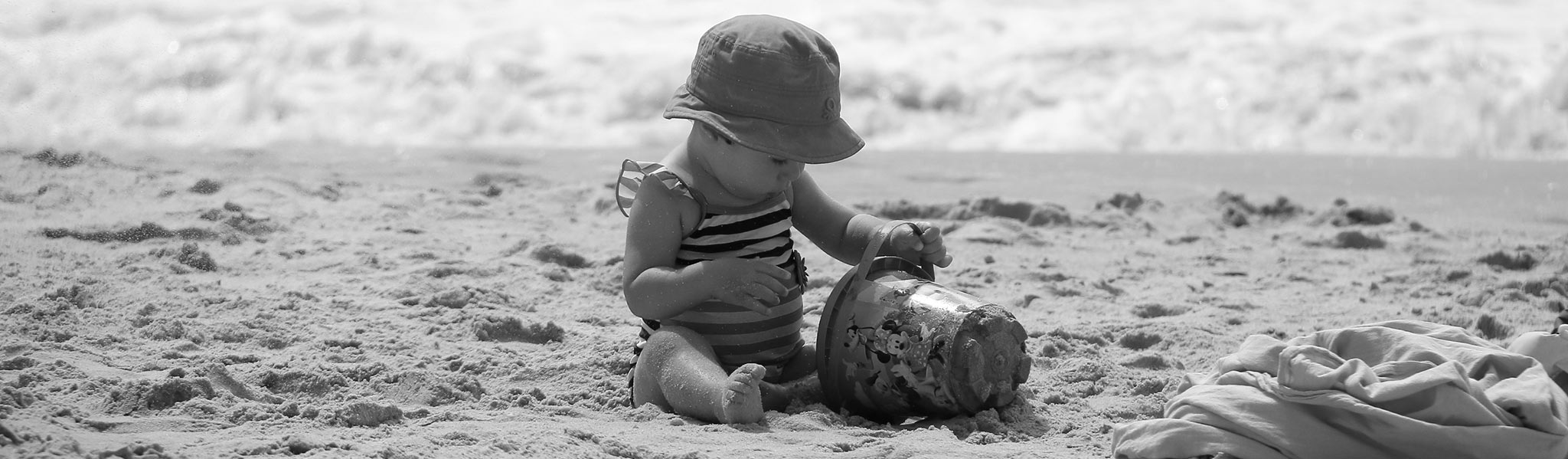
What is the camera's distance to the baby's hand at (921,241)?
2.46m

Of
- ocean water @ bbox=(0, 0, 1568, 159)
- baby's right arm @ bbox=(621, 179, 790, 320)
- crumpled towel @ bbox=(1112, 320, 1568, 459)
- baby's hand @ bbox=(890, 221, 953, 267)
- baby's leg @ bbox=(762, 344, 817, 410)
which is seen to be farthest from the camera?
ocean water @ bbox=(0, 0, 1568, 159)

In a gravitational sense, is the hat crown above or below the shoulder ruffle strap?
above

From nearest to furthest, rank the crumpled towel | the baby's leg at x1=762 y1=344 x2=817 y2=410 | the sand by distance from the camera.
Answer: the crumpled towel < the sand < the baby's leg at x1=762 y1=344 x2=817 y2=410

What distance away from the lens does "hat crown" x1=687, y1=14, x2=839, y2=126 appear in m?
2.26

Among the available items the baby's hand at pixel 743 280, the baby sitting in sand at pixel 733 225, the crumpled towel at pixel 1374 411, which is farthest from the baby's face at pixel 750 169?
the crumpled towel at pixel 1374 411

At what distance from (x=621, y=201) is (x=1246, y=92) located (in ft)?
19.3

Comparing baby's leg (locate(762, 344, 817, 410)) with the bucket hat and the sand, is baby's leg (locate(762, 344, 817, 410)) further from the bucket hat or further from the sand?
the bucket hat

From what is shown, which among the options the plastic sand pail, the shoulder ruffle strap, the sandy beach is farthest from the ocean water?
the plastic sand pail

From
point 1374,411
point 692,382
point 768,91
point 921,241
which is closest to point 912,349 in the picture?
point 921,241

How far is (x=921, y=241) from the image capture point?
8.10 feet

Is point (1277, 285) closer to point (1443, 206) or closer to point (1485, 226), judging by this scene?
point (1485, 226)

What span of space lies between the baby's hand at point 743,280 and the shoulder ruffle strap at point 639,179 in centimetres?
15

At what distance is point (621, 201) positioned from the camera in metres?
2.54

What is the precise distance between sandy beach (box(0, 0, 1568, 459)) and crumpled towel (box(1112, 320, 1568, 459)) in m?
0.24
